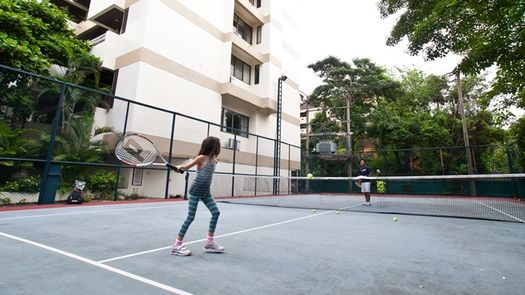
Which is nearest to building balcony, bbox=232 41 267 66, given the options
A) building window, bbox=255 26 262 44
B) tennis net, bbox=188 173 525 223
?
building window, bbox=255 26 262 44

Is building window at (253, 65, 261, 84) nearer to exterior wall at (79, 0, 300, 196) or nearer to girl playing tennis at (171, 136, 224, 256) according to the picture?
exterior wall at (79, 0, 300, 196)

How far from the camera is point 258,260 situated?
11.0 ft

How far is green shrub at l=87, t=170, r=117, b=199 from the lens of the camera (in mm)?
12008

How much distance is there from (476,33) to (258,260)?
9.80 metres

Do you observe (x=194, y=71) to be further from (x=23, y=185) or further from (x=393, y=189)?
(x=393, y=189)

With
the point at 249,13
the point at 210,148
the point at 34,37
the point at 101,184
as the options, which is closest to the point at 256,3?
the point at 249,13

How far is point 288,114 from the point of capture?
24.9 metres

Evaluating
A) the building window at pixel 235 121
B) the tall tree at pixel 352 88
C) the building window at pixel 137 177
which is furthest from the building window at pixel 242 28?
the building window at pixel 137 177

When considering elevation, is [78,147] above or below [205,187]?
above

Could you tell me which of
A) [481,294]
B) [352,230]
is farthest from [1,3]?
[481,294]

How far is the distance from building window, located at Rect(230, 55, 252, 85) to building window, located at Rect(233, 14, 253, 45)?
2.37m

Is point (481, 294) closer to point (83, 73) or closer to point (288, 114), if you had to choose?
point (83, 73)

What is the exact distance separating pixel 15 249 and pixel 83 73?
43.4ft

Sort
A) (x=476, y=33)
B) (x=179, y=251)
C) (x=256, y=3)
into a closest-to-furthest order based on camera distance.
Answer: (x=179, y=251) < (x=476, y=33) < (x=256, y=3)
